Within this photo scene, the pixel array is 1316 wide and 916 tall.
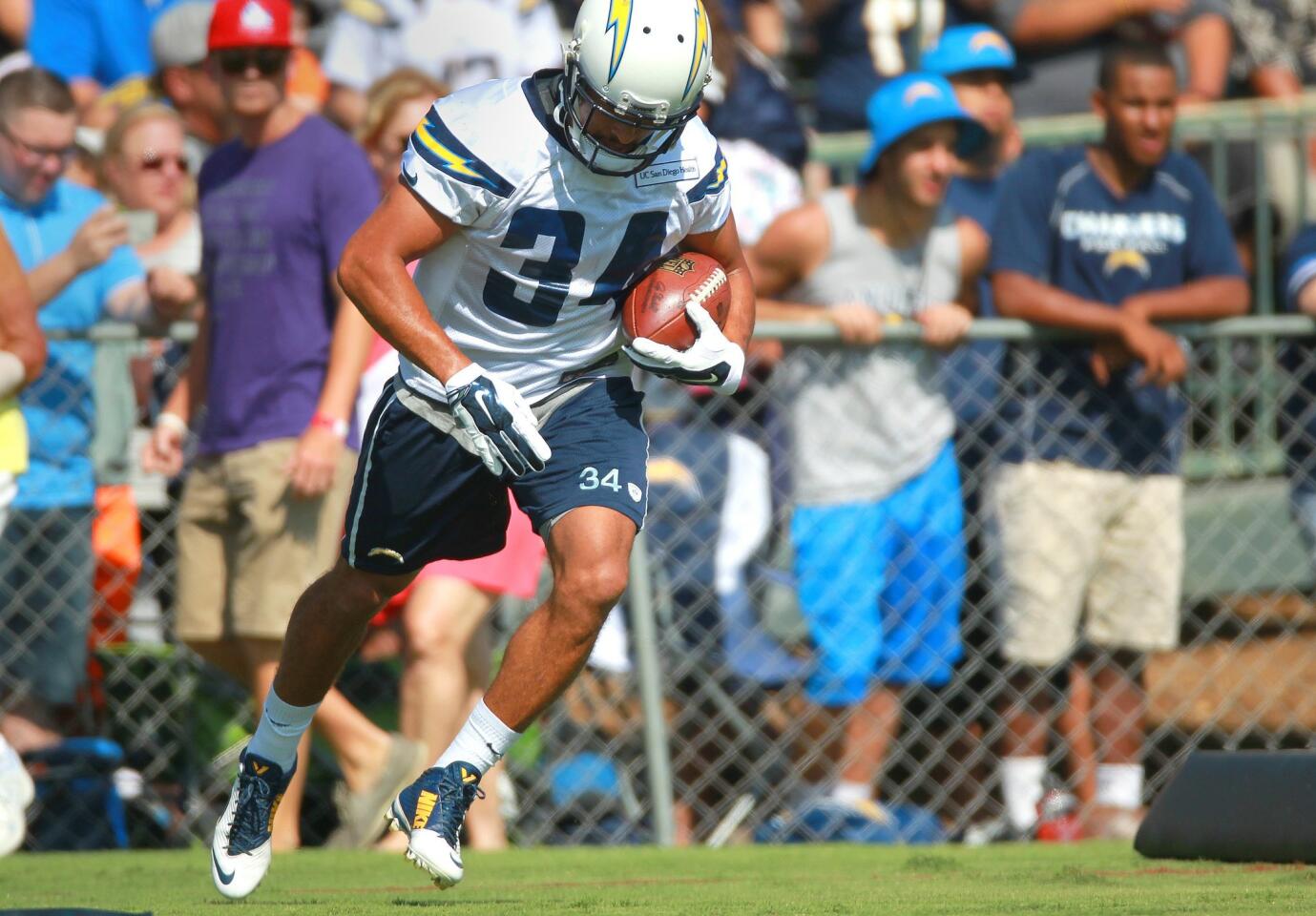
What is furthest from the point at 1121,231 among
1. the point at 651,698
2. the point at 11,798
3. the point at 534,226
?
the point at 11,798

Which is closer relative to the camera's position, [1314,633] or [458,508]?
[458,508]

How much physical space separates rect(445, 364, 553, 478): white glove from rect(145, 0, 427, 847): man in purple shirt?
2080 millimetres

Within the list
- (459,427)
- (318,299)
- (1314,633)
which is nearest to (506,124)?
(459,427)

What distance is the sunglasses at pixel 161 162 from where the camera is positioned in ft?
24.1

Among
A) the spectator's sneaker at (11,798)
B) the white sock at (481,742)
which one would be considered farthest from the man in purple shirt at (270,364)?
the white sock at (481,742)

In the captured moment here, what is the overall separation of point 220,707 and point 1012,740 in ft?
9.50

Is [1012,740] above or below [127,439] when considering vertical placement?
below

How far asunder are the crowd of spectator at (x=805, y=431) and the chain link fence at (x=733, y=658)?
0.02 meters

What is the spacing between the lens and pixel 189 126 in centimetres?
833

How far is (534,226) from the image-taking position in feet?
14.6

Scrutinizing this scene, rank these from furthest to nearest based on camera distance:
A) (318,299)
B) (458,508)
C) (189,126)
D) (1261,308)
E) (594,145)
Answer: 1. (189,126)
2. (1261,308)
3. (318,299)
4. (458,508)
5. (594,145)

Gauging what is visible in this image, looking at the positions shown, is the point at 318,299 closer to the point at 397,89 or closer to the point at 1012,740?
the point at 397,89

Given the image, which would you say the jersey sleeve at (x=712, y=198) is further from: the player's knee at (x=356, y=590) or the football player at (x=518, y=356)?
the player's knee at (x=356, y=590)

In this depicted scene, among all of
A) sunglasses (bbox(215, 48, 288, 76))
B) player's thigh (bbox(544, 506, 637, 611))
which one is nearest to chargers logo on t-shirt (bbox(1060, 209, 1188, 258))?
sunglasses (bbox(215, 48, 288, 76))
